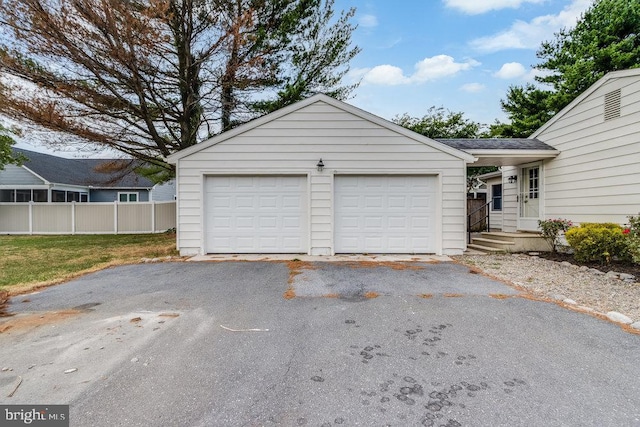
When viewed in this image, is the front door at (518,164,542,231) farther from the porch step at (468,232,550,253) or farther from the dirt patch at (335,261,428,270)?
the dirt patch at (335,261,428,270)

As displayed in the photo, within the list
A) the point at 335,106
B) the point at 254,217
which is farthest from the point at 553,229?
the point at 254,217

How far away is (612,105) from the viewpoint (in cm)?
728

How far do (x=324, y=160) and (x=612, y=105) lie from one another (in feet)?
21.7

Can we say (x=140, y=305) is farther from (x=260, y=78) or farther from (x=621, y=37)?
(x=621, y=37)

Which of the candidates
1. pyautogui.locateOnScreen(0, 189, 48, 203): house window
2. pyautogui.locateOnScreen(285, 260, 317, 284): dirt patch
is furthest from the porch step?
pyautogui.locateOnScreen(0, 189, 48, 203): house window

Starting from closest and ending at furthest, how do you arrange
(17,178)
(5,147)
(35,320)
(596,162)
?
(35,320) → (596,162) → (5,147) → (17,178)

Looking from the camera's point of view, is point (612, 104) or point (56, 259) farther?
point (56, 259)

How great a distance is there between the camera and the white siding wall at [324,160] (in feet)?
26.3

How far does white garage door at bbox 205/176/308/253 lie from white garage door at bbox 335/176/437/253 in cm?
101

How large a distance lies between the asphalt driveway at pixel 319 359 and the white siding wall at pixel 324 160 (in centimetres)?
333

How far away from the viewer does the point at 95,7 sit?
865cm

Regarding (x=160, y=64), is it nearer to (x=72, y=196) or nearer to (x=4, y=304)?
(x=4, y=304)

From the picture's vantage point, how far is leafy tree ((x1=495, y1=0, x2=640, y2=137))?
14.4 metres

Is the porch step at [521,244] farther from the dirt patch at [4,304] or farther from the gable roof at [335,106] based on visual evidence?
the dirt patch at [4,304]
